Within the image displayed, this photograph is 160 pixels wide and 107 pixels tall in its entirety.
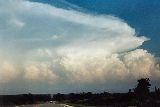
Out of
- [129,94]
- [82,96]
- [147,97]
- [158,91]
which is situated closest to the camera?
[147,97]

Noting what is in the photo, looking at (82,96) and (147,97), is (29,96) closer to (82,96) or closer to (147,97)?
(82,96)

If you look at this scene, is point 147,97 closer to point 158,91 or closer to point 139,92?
point 139,92

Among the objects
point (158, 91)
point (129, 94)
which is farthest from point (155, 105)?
point (129, 94)

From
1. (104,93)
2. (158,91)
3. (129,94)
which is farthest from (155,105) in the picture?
(104,93)

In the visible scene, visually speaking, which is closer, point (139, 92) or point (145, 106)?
point (145, 106)

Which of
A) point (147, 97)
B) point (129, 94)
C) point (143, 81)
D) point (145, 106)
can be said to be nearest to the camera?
point (145, 106)

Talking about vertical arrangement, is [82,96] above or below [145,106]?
above

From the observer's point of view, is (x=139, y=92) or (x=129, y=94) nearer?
(x=139, y=92)

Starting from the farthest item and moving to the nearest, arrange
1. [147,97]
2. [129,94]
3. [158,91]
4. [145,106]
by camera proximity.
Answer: [129,94] < [158,91] < [147,97] < [145,106]

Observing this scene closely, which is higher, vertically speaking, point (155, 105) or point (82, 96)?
point (82, 96)
